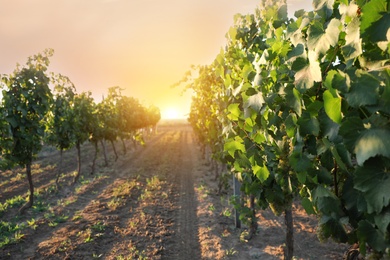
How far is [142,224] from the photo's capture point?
9852 millimetres

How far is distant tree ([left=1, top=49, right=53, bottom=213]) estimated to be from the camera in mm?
11023

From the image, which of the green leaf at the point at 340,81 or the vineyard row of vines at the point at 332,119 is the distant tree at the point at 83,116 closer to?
the vineyard row of vines at the point at 332,119

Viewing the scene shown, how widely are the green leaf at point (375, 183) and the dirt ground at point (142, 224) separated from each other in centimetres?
670

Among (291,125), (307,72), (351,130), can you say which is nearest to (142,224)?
(291,125)

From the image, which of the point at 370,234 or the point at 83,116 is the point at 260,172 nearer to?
the point at 370,234

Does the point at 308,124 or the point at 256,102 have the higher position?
the point at 256,102

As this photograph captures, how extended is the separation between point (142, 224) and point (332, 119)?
9157mm

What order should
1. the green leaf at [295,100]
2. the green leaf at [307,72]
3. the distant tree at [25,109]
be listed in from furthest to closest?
the distant tree at [25,109]
the green leaf at [295,100]
the green leaf at [307,72]

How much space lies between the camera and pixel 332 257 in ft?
24.2

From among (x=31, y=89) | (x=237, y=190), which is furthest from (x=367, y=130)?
(x=31, y=89)

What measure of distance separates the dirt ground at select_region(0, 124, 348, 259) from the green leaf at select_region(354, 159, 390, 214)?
6695 mm

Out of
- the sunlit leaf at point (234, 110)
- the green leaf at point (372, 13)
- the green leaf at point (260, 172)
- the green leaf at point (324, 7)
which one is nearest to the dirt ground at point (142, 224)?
the green leaf at point (260, 172)

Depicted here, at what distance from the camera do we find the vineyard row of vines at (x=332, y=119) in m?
1.38

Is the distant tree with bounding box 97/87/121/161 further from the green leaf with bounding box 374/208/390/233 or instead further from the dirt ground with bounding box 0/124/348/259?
the green leaf with bounding box 374/208/390/233
